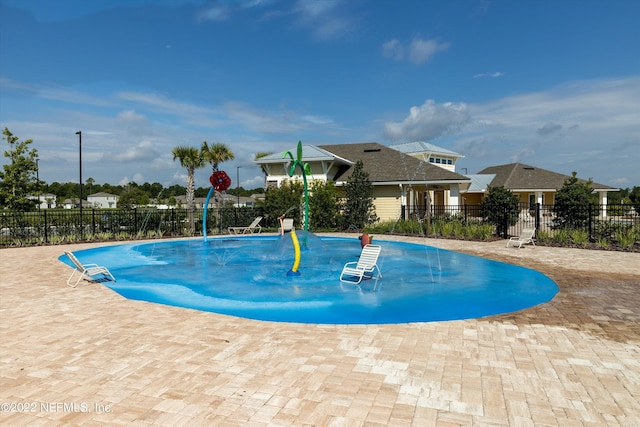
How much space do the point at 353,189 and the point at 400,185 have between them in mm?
4698

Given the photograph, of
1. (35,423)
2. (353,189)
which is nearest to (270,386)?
(35,423)

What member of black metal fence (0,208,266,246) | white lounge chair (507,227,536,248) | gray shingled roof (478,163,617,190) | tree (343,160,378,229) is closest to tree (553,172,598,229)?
white lounge chair (507,227,536,248)

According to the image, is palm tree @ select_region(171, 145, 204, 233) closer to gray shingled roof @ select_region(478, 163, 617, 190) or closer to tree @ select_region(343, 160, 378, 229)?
tree @ select_region(343, 160, 378, 229)

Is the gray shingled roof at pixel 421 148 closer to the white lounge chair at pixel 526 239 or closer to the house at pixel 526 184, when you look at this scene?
the house at pixel 526 184

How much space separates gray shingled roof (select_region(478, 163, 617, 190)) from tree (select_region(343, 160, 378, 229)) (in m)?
17.1

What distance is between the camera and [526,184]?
3953 cm

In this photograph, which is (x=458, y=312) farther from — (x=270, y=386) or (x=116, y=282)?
(x=116, y=282)

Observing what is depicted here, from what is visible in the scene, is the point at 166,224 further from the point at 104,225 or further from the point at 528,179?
the point at 528,179

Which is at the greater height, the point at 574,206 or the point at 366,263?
the point at 574,206

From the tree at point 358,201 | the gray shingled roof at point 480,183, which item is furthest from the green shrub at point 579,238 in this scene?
the gray shingled roof at point 480,183

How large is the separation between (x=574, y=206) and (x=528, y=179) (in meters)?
22.5

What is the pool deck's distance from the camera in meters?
3.96

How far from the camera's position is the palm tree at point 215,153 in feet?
109

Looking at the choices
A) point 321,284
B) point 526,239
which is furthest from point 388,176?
point 321,284
